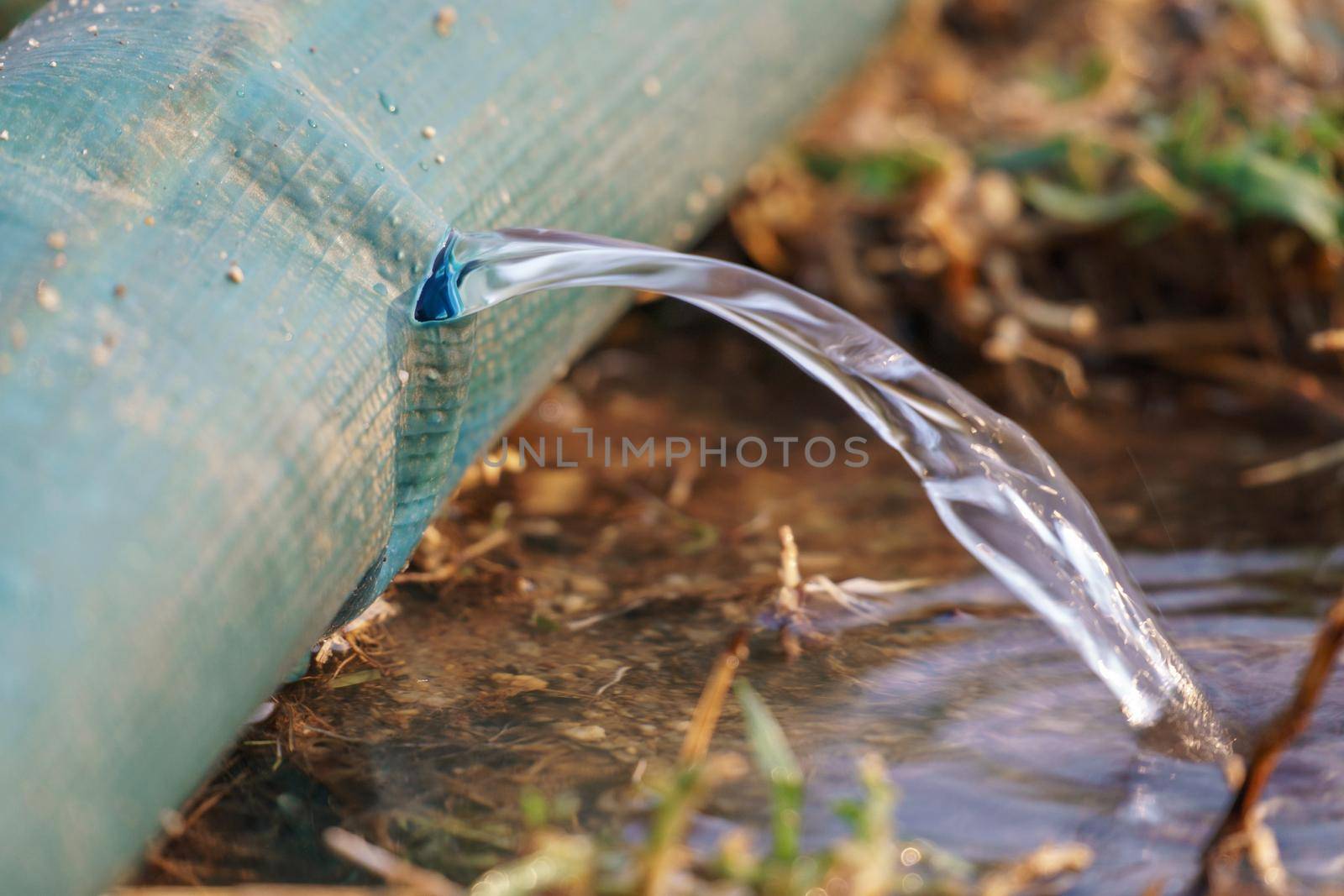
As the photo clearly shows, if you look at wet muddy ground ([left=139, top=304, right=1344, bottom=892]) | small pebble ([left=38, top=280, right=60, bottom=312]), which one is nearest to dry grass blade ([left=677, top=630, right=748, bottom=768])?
wet muddy ground ([left=139, top=304, right=1344, bottom=892])

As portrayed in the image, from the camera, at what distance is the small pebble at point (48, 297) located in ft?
3.47

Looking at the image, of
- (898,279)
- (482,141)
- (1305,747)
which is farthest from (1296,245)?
(482,141)

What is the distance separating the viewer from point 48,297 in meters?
1.06

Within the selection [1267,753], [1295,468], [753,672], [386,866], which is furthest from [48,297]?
[1295,468]

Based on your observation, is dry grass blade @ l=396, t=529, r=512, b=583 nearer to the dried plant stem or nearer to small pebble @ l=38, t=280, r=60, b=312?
the dried plant stem

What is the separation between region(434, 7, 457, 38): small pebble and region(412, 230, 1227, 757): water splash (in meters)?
0.31

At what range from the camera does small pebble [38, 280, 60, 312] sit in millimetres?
1058

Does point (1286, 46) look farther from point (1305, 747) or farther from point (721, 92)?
point (1305, 747)

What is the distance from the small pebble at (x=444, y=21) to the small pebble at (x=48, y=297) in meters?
0.61

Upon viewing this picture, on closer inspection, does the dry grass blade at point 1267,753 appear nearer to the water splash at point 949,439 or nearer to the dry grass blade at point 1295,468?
the water splash at point 949,439

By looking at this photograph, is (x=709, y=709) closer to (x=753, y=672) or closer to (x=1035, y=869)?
(x=1035, y=869)

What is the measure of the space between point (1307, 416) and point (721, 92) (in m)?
1.15

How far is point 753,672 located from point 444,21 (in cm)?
81

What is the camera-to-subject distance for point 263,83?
4.23 ft
